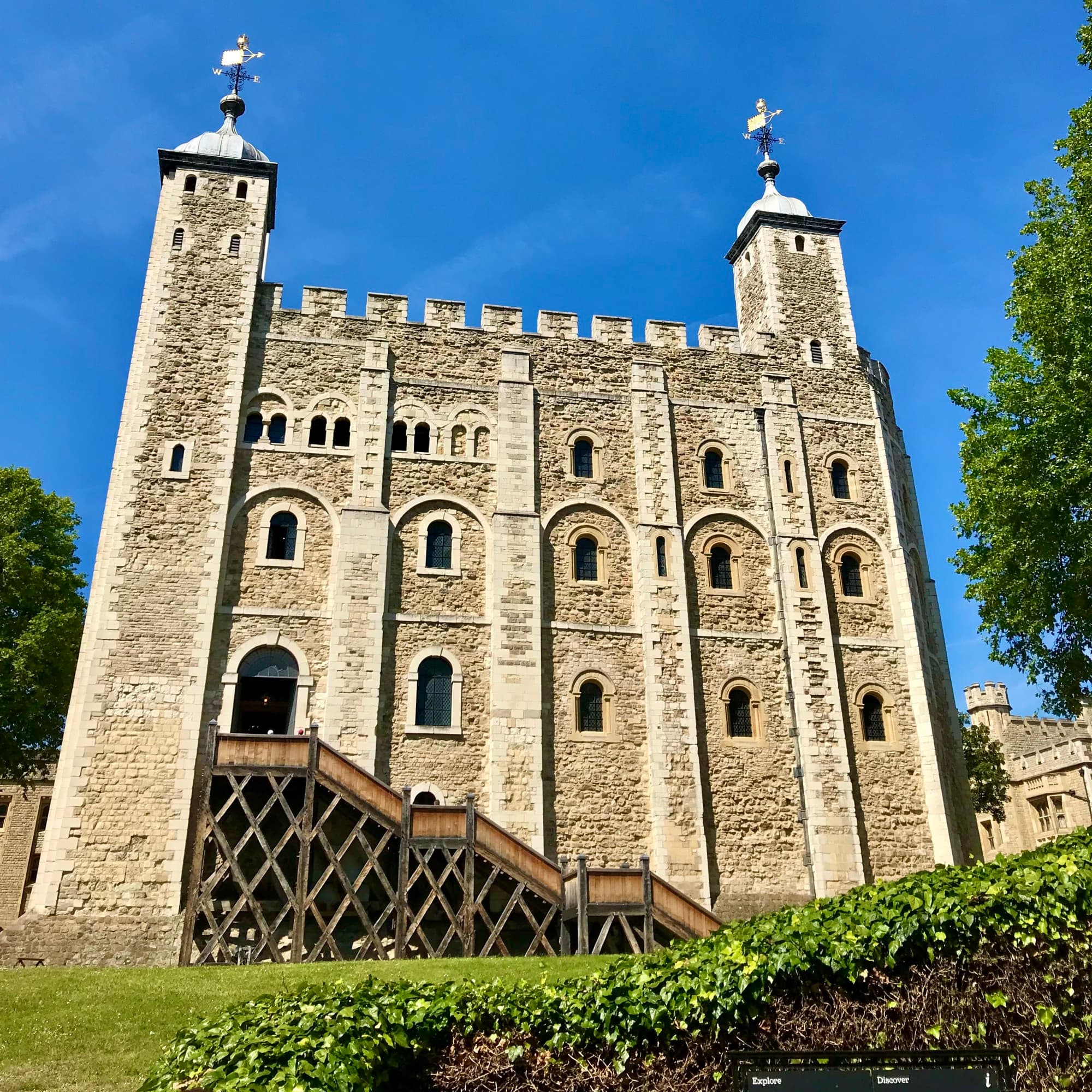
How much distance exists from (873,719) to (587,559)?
8.03m

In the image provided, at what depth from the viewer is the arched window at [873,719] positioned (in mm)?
23641

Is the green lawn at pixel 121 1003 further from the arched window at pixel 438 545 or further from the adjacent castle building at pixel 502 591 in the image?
the arched window at pixel 438 545

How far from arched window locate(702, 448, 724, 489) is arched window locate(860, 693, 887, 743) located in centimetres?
649

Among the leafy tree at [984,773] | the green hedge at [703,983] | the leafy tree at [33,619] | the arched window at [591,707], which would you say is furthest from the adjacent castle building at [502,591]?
the green hedge at [703,983]

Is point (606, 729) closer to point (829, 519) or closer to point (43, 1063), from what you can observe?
point (829, 519)

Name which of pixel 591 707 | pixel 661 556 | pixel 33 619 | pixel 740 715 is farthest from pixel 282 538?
pixel 740 715

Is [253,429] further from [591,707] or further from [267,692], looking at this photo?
[591,707]

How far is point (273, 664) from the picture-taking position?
21.0 metres

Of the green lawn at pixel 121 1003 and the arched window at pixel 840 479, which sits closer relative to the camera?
the green lawn at pixel 121 1003

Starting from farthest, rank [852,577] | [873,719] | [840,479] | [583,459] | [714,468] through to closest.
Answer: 1. [840,479]
2. [714,468]
3. [852,577]
4. [583,459]
5. [873,719]

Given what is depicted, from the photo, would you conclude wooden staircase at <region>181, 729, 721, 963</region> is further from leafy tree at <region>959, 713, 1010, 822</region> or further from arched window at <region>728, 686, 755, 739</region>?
leafy tree at <region>959, 713, 1010, 822</region>

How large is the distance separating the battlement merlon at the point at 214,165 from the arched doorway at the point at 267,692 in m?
11.9

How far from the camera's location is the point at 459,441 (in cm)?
2419

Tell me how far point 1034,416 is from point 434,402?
13.5m
